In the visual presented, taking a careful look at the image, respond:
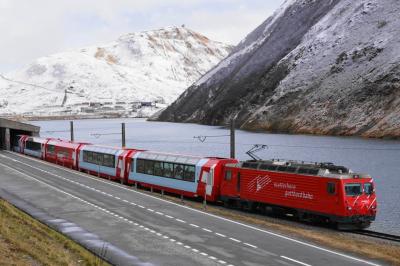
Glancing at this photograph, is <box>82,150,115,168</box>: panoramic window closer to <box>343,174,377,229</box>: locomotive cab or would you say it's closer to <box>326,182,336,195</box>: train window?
<box>326,182,336,195</box>: train window

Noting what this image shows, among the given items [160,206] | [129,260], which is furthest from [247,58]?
[129,260]

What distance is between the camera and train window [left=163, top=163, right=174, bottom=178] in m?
48.5

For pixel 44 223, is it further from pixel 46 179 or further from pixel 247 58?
pixel 247 58

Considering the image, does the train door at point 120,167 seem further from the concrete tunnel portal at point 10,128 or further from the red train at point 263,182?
the concrete tunnel portal at point 10,128

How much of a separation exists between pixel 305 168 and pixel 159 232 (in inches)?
456

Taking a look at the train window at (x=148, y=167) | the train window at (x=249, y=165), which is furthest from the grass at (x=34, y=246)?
the train window at (x=148, y=167)

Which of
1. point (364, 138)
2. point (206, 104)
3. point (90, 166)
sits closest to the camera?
point (90, 166)

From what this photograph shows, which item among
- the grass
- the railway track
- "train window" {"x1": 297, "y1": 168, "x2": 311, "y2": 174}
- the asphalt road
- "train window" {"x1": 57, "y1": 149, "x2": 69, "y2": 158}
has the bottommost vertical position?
the railway track

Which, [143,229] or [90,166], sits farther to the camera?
[90,166]

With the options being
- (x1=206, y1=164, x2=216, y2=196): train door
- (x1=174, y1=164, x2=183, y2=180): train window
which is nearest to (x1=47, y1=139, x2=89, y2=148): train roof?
(x1=174, y1=164, x2=183, y2=180): train window

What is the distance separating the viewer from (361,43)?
133 meters

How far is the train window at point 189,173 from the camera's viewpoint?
45531mm

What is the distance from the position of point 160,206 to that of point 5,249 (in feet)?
66.9

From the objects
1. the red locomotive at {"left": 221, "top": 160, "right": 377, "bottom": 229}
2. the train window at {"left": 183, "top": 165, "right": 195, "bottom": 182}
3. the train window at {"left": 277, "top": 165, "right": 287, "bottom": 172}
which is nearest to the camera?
the red locomotive at {"left": 221, "top": 160, "right": 377, "bottom": 229}
